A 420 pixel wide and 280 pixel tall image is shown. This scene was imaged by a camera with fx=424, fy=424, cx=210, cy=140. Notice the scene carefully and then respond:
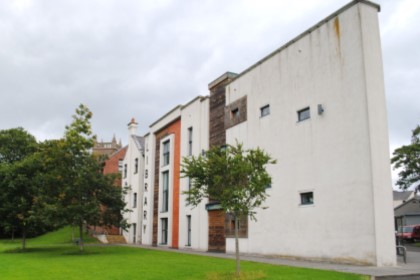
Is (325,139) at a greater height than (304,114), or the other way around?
(304,114)

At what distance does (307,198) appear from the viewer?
61.3 ft

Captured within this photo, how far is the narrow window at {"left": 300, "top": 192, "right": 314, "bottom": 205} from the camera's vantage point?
18384 mm

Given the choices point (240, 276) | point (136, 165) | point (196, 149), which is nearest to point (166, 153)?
point (196, 149)

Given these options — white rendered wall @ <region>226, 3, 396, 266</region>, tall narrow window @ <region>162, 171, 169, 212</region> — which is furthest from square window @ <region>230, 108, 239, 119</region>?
tall narrow window @ <region>162, 171, 169, 212</region>

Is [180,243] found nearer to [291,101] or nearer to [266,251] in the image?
[266,251]

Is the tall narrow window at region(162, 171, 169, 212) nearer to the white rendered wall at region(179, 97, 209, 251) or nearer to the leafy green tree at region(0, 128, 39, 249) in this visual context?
the white rendered wall at region(179, 97, 209, 251)

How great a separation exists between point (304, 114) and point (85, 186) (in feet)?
42.6

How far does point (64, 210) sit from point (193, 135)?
33.1 ft

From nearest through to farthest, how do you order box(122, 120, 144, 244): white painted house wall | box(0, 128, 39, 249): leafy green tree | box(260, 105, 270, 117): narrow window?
box(260, 105, 270, 117): narrow window
box(0, 128, 39, 249): leafy green tree
box(122, 120, 144, 244): white painted house wall

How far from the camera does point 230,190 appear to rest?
483 inches

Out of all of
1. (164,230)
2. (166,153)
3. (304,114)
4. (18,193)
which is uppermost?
(166,153)

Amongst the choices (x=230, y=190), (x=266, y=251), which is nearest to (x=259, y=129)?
(x=266, y=251)

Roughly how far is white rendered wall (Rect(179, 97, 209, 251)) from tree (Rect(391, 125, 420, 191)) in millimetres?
17094

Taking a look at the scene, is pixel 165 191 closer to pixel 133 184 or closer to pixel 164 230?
pixel 164 230
